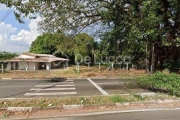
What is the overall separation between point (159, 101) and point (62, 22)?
44.0ft

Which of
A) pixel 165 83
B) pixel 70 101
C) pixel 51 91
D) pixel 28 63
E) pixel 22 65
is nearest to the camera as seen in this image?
pixel 70 101

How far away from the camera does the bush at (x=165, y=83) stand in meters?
9.58

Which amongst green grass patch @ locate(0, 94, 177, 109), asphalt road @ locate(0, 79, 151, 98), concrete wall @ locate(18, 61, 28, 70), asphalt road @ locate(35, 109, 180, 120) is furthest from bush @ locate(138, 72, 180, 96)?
concrete wall @ locate(18, 61, 28, 70)

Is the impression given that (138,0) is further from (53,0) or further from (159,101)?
(159,101)

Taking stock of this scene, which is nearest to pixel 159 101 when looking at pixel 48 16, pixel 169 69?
pixel 169 69

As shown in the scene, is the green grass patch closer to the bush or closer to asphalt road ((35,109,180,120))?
the bush

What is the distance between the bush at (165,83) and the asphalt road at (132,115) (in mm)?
2511

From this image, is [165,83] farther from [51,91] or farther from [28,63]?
[28,63]

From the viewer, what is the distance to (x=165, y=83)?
1023 cm

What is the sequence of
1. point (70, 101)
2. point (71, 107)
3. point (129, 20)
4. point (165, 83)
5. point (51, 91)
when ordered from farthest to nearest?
point (129, 20) → point (51, 91) → point (165, 83) → point (70, 101) → point (71, 107)

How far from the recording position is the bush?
31.4ft

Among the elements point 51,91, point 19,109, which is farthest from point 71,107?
point 51,91

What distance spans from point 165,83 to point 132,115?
4236 millimetres

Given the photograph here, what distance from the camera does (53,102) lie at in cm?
805
